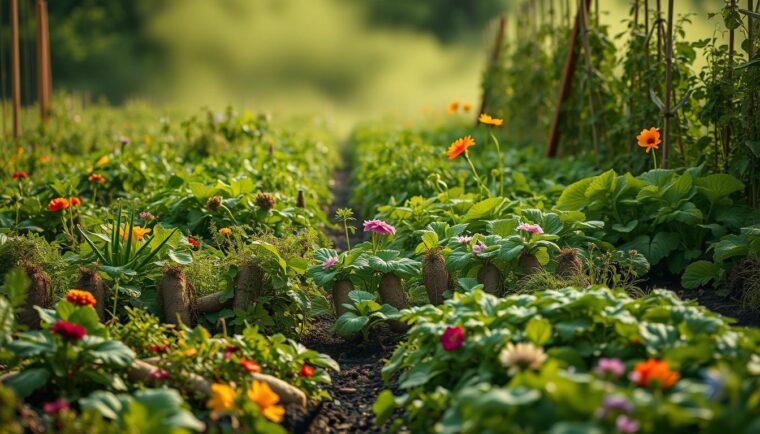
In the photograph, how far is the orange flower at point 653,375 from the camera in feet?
7.23

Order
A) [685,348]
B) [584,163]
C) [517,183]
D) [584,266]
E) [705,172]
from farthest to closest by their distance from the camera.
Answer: [584,163] → [517,183] → [705,172] → [584,266] → [685,348]

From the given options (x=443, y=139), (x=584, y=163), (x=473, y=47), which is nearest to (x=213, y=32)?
(x=473, y=47)

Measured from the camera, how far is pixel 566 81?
7.86m

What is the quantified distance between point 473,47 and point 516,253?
79.8ft

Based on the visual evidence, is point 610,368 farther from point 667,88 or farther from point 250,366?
point 667,88

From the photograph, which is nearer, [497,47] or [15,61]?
[15,61]

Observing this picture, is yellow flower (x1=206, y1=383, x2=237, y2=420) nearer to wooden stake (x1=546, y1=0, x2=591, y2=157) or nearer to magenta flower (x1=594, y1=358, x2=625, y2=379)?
magenta flower (x1=594, y1=358, x2=625, y2=379)

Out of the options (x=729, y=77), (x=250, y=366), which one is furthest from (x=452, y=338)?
(x=729, y=77)

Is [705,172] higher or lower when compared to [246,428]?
higher

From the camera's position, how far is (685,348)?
2490 mm

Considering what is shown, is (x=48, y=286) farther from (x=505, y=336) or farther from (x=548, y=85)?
(x=548, y=85)

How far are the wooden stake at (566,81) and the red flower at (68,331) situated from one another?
5.85 meters

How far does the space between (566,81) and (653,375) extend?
19.7 ft

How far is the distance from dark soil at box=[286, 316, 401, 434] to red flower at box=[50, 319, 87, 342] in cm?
82
